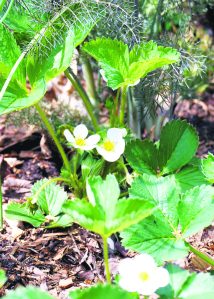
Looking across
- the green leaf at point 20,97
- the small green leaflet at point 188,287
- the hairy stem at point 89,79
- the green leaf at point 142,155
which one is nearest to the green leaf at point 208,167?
the green leaf at point 142,155

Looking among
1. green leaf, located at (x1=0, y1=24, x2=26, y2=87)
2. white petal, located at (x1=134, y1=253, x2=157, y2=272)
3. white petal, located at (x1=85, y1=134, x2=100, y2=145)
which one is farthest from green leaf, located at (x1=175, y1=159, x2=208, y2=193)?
green leaf, located at (x1=0, y1=24, x2=26, y2=87)

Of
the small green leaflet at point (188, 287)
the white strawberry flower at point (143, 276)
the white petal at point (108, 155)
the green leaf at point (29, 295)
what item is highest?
the white petal at point (108, 155)

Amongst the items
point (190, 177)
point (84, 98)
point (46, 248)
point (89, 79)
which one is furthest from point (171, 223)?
point (89, 79)

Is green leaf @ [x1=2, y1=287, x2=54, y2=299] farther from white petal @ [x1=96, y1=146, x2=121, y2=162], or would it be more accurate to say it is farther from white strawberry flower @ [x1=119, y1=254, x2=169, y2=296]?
white petal @ [x1=96, y1=146, x2=121, y2=162]

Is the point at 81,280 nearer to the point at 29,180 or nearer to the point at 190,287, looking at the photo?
the point at 190,287

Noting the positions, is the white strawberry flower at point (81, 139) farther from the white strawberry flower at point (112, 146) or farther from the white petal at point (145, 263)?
the white petal at point (145, 263)

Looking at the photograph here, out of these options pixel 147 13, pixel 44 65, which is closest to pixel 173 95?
pixel 147 13

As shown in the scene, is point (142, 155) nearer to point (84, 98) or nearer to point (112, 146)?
point (112, 146)
